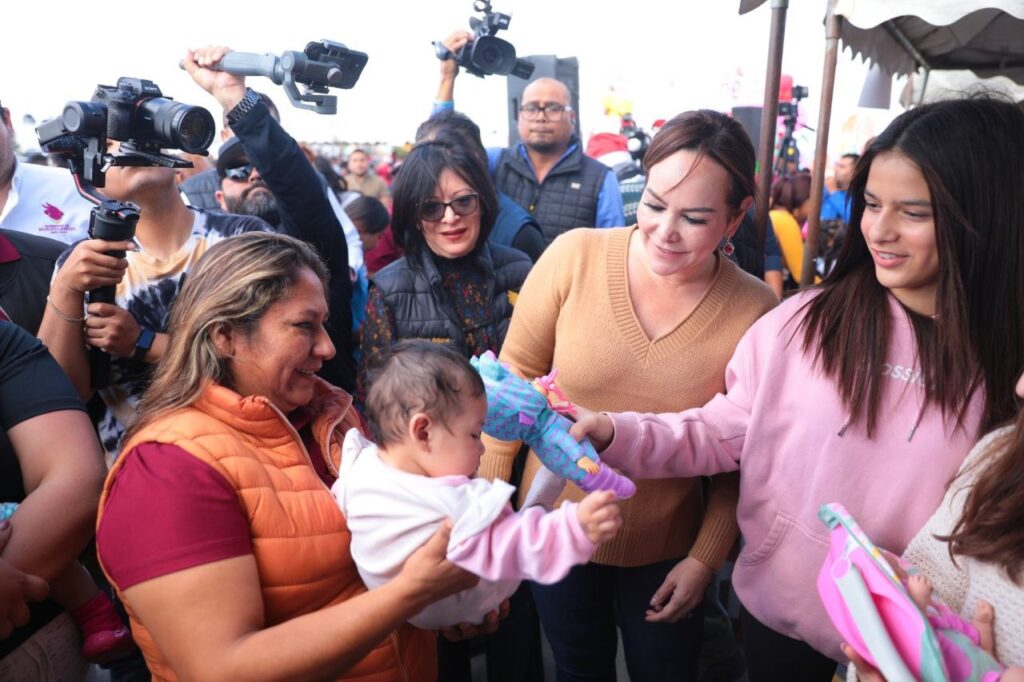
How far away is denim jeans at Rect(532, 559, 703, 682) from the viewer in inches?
84.6

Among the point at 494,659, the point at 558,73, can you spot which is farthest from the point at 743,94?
the point at 494,659

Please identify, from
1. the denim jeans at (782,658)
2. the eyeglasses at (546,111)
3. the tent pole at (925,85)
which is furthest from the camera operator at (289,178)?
the tent pole at (925,85)

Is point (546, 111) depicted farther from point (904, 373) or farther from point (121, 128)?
point (904, 373)

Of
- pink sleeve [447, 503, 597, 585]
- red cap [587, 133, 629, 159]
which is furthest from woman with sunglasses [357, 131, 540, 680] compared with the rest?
red cap [587, 133, 629, 159]

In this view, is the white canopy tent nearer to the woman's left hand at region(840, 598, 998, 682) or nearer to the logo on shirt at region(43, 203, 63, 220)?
the woman's left hand at region(840, 598, 998, 682)

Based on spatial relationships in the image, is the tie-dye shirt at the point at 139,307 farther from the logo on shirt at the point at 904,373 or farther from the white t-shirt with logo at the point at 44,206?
the logo on shirt at the point at 904,373

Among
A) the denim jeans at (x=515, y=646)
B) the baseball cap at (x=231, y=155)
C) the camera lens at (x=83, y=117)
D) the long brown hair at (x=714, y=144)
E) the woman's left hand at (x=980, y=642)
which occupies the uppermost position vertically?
the camera lens at (x=83, y=117)

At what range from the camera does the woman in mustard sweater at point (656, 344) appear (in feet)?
6.43

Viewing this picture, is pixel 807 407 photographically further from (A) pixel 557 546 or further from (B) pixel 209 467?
(B) pixel 209 467

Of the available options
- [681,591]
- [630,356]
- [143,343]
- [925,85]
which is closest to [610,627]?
[681,591]

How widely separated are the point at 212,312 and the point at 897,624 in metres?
1.37

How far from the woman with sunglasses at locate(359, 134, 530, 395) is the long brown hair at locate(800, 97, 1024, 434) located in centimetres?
137

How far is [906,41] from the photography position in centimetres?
532

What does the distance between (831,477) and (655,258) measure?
67 cm
